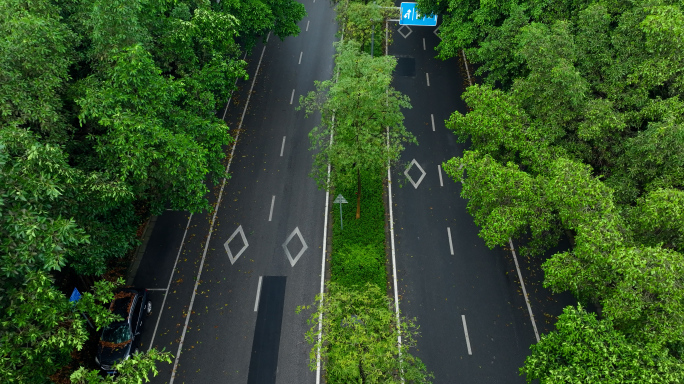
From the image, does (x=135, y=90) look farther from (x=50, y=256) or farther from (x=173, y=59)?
(x=50, y=256)

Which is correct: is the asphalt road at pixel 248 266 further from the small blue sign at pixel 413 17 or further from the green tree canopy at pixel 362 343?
the small blue sign at pixel 413 17

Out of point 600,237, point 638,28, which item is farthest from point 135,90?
point 638,28

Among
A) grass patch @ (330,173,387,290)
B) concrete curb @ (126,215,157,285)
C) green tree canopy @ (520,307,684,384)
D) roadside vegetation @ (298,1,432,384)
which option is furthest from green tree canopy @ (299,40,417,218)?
concrete curb @ (126,215,157,285)

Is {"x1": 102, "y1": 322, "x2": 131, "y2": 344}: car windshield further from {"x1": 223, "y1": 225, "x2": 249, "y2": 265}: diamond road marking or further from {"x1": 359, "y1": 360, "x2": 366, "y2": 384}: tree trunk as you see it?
{"x1": 359, "y1": 360, "x2": 366, "y2": 384}: tree trunk

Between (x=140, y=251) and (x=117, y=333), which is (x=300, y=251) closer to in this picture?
(x=140, y=251)

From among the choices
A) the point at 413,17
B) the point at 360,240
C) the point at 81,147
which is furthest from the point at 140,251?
the point at 413,17
